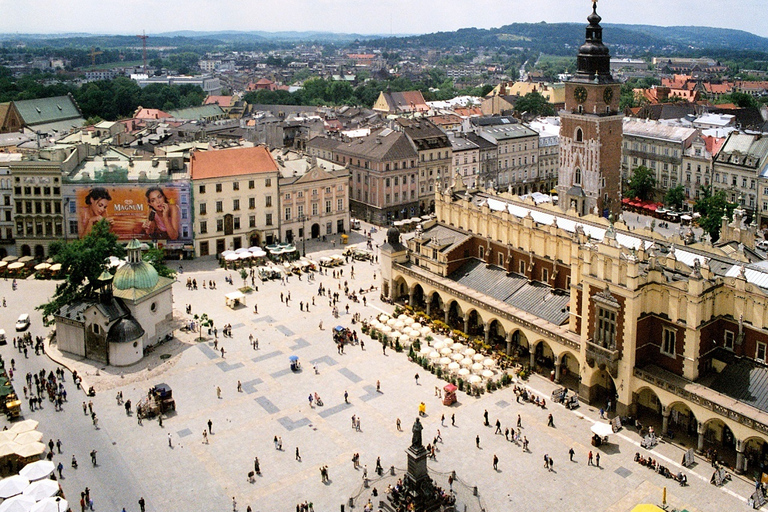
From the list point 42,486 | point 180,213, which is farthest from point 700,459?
point 180,213

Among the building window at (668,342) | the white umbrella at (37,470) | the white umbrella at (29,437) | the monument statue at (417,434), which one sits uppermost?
the building window at (668,342)

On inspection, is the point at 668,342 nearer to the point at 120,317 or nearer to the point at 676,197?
the point at 120,317

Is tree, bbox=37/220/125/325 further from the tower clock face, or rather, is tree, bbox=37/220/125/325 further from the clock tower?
the tower clock face

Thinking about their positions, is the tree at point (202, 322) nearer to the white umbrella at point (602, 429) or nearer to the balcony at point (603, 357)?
the balcony at point (603, 357)

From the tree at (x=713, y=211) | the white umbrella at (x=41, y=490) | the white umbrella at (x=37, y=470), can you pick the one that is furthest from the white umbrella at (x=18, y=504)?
the tree at (x=713, y=211)

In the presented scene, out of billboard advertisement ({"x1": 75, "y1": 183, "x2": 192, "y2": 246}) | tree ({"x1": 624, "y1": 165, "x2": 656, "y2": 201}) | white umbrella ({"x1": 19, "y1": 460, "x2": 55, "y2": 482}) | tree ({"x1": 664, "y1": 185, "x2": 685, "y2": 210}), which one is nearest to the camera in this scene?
white umbrella ({"x1": 19, "y1": 460, "x2": 55, "y2": 482})

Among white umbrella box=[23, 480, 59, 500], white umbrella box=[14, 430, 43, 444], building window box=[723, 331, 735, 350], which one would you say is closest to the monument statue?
white umbrella box=[23, 480, 59, 500]
